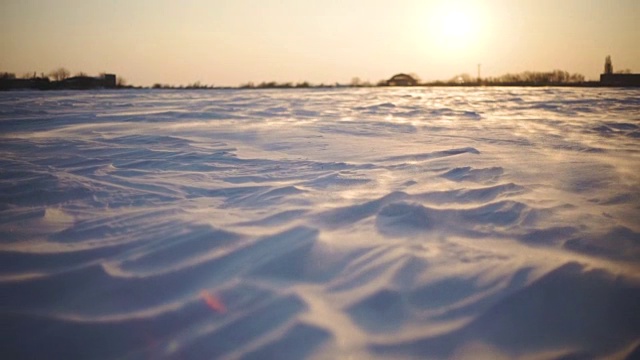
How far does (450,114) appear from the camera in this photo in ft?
24.9

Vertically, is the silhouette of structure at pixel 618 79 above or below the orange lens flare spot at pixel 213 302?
above

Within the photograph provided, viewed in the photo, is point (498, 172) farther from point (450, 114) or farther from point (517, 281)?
point (450, 114)

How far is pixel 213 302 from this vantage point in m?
1.36

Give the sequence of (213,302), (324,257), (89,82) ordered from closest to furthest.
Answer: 1. (213,302)
2. (324,257)
3. (89,82)

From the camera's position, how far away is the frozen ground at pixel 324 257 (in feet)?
3.97

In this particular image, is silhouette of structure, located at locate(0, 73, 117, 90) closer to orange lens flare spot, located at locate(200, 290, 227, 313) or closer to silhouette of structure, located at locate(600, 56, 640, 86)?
orange lens flare spot, located at locate(200, 290, 227, 313)

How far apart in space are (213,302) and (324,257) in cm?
56

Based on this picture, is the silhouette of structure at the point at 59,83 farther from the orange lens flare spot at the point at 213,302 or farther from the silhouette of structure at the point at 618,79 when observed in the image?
the silhouette of structure at the point at 618,79

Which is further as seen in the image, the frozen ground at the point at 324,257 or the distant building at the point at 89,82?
the distant building at the point at 89,82

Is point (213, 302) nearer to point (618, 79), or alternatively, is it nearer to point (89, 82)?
point (89, 82)

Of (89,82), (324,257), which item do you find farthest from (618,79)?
(89,82)

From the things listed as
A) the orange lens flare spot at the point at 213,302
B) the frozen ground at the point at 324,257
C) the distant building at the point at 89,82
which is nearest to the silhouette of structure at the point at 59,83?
the distant building at the point at 89,82

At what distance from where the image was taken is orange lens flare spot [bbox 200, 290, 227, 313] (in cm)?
133

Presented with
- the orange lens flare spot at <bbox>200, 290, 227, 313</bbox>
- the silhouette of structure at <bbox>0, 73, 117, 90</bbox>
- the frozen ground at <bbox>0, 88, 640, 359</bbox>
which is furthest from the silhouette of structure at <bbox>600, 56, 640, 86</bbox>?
the silhouette of structure at <bbox>0, 73, 117, 90</bbox>
